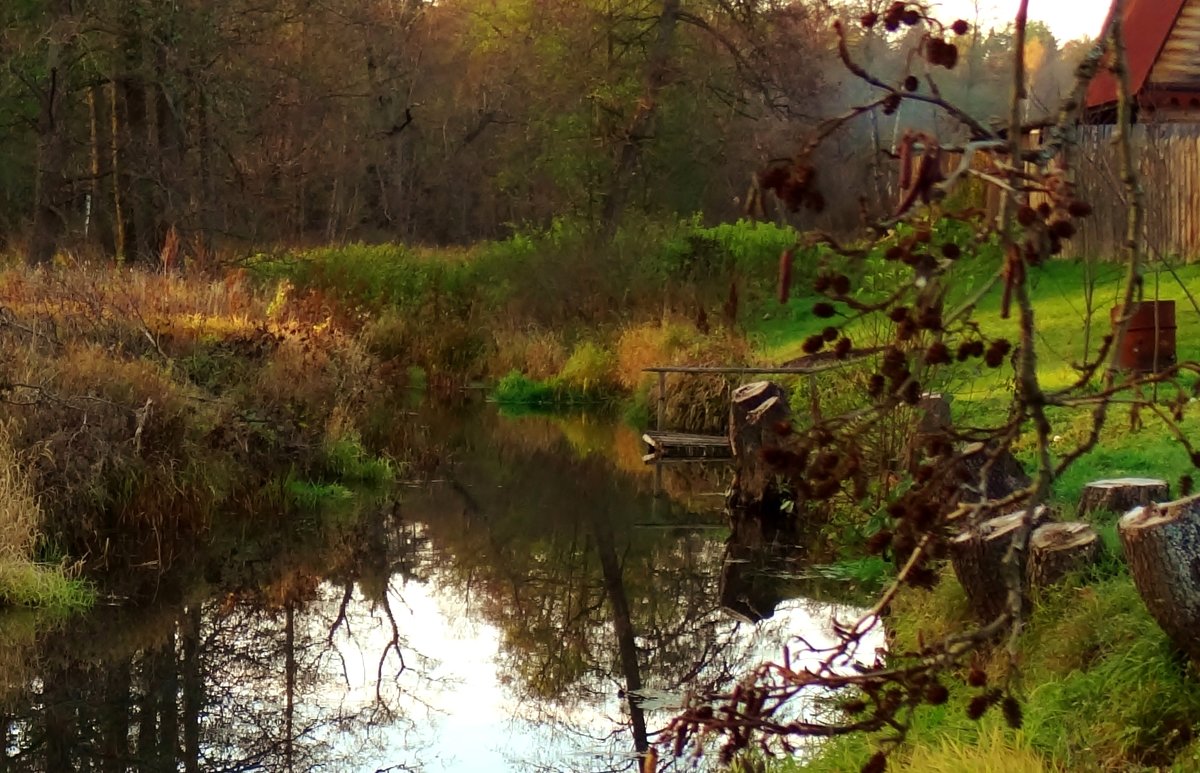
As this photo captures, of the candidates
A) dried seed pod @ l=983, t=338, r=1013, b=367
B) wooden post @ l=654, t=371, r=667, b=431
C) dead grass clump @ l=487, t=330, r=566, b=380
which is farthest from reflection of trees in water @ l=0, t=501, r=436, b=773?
dead grass clump @ l=487, t=330, r=566, b=380

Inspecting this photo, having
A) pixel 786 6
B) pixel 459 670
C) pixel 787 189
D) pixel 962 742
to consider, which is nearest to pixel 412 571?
pixel 459 670

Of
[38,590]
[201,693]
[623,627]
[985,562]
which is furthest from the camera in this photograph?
[623,627]

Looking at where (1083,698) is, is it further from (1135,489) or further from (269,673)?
(269,673)

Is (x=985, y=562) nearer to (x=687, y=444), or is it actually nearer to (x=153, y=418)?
(x=153, y=418)

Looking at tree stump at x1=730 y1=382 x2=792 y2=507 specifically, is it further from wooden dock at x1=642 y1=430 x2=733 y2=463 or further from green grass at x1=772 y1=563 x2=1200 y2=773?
green grass at x1=772 y1=563 x2=1200 y2=773

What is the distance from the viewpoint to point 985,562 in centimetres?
656

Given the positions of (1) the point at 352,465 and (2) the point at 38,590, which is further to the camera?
(1) the point at 352,465

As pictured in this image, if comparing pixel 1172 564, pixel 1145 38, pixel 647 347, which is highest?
pixel 1145 38

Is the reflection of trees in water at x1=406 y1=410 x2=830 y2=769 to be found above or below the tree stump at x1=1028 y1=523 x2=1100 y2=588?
below

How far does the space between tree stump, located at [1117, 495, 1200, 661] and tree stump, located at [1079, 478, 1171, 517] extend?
2595 millimetres

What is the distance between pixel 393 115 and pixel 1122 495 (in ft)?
114

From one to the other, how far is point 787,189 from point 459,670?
7559mm

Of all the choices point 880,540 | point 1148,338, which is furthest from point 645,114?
point 880,540

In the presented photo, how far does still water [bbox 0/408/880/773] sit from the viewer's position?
25.7ft
